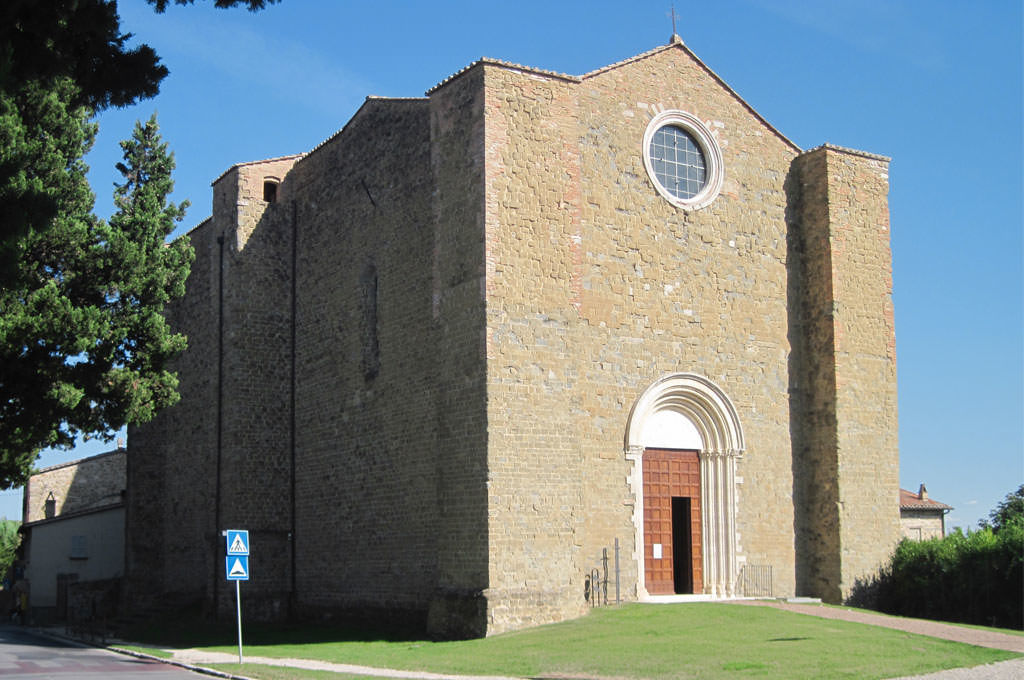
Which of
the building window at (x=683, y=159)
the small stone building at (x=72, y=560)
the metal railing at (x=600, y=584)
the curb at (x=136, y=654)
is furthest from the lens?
the small stone building at (x=72, y=560)

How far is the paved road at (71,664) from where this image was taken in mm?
16797

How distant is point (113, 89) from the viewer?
39.3 feet

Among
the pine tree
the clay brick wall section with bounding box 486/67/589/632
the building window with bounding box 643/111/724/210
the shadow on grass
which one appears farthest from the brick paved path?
the pine tree

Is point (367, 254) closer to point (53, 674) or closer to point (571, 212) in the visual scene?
point (571, 212)

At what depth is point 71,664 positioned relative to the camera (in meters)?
19.5

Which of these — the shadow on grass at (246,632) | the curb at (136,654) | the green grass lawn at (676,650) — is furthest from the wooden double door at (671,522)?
the curb at (136,654)

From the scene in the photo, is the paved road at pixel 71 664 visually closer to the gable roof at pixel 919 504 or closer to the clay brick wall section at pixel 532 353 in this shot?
the clay brick wall section at pixel 532 353

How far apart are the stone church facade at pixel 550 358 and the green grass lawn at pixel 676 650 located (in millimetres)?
1158

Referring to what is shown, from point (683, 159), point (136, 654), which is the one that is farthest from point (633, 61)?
point (136, 654)

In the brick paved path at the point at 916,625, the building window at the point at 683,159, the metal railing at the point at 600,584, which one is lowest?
the brick paved path at the point at 916,625

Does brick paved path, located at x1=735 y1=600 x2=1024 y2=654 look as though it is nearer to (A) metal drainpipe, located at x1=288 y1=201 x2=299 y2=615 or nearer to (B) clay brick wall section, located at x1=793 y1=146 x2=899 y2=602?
(B) clay brick wall section, located at x1=793 y1=146 x2=899 y2=602

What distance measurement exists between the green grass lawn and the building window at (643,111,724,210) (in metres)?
8.48

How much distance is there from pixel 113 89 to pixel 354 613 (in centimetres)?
1429

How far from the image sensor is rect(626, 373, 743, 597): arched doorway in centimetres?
2136
